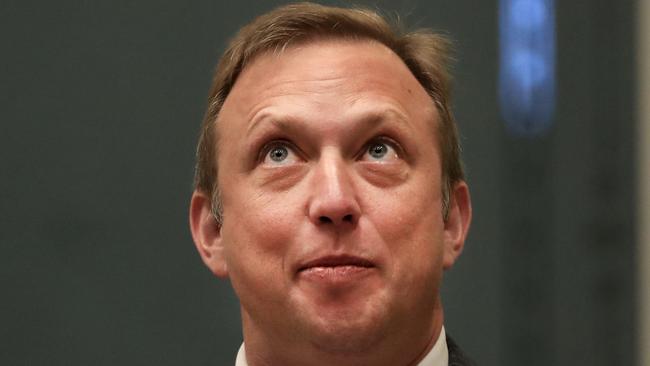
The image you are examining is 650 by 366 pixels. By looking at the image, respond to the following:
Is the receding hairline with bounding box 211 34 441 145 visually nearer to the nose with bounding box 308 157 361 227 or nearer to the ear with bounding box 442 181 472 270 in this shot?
the ear with bounding box 442 181 472 270

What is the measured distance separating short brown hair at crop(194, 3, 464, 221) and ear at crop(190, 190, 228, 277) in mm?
33

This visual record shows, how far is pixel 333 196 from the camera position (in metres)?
2.14

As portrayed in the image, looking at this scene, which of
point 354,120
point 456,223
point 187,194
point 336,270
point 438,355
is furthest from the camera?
point 187,194

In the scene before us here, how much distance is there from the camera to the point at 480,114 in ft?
10.4

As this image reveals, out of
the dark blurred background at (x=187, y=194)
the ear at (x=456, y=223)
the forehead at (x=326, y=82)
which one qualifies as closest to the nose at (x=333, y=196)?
the forehead at (x=326, y=82)

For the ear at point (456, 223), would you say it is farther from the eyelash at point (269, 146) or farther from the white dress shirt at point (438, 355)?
the eyelash at point (269, 146)

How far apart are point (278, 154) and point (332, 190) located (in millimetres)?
175

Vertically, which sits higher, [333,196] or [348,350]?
[333,196]

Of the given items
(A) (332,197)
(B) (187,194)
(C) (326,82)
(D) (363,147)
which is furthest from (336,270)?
(B) (187,194)

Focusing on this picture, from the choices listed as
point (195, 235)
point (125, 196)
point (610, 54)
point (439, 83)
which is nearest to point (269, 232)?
point (195, 235)

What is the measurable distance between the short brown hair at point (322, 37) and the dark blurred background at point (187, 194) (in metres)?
0.62

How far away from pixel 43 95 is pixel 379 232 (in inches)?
53.1

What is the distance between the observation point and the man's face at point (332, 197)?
215cm

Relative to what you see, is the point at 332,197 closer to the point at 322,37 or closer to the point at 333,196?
the point at 333,196
